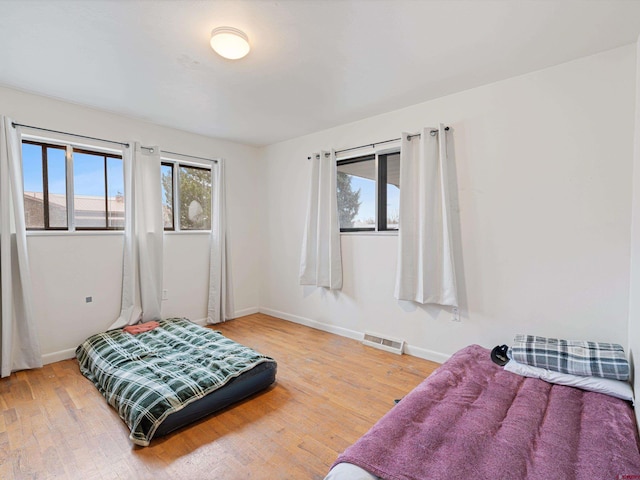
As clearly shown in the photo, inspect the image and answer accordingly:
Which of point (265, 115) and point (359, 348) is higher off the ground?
point (265, 115)

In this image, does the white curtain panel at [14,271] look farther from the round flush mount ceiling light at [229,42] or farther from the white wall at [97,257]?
the round flush mount ceiling light at [229,42]

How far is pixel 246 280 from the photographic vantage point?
482 centimetres

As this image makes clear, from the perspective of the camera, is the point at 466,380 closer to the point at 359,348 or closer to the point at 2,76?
the point at 359,348

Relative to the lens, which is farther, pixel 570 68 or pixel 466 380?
pixel 570 68

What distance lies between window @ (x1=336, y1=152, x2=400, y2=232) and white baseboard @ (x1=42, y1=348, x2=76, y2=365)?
326 centimetres

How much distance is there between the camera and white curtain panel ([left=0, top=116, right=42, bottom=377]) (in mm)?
2738

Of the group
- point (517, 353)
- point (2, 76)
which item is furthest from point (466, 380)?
point (2, 76)

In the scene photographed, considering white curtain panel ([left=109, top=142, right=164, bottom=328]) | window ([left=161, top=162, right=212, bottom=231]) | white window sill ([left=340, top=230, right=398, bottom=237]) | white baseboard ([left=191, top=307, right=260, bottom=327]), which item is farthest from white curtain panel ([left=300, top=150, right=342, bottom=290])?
white curtain panel ([left=109, top=142, right=164, bottom=328])

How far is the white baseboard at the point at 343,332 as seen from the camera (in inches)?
122

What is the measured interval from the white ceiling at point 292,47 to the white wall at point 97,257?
25cm

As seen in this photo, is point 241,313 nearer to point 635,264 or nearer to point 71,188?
point 71,188

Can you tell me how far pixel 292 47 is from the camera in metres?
2.16

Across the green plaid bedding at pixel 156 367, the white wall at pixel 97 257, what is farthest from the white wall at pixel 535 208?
the white wall at pixel 97 257

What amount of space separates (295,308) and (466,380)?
9.06 ft
